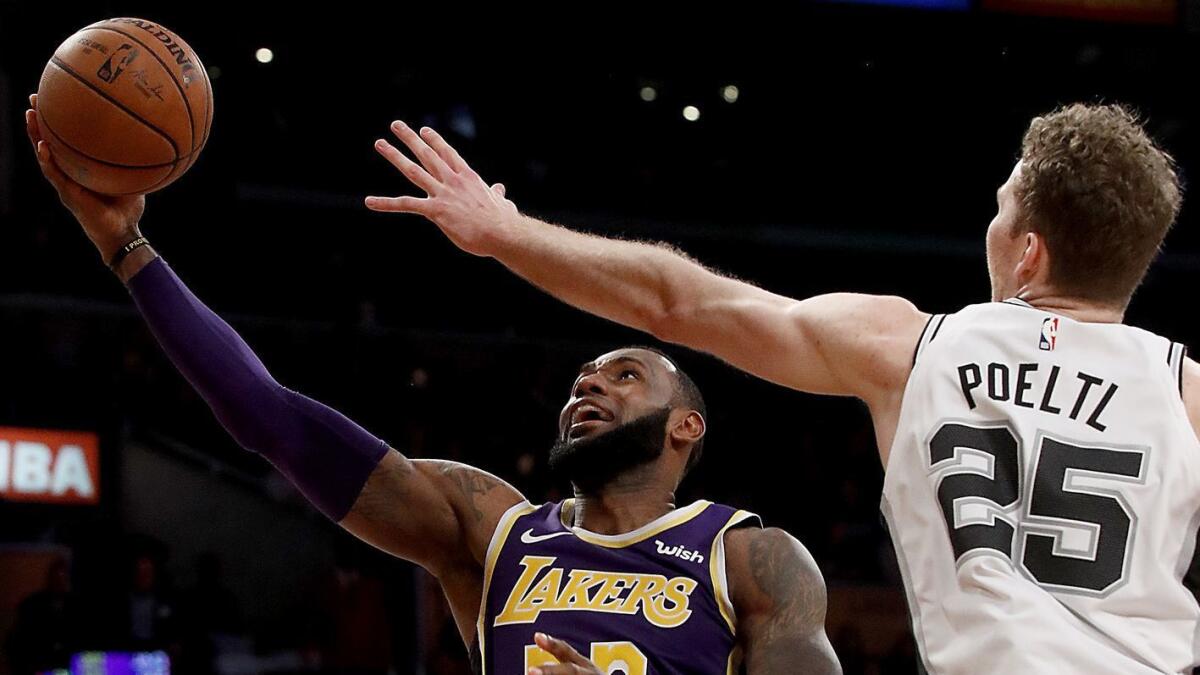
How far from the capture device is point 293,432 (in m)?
3.75

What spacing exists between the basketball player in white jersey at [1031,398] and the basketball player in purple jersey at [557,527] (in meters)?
1.18

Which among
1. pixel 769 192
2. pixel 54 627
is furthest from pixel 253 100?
pixel 54 627

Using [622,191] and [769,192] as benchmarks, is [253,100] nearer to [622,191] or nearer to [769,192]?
[622,191]

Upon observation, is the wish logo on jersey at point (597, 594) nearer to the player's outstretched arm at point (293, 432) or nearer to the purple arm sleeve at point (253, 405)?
the player's outstretched arm at point (293, 432)

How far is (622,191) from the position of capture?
50.4 feet

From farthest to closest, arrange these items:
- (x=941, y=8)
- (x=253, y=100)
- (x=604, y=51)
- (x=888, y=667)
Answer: (x=253, y=100)
(x=604, y=51)
(x=888, y=667)
(x=941, y=8)

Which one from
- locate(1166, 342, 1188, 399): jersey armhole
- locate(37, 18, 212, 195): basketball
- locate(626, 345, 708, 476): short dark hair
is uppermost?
locate(37, 18, 212, 195): basketball

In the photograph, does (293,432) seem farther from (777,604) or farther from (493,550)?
(777,604)

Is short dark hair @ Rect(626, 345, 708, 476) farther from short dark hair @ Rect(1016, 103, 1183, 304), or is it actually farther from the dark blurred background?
the dark blurred background

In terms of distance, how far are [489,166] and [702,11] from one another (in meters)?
5.47

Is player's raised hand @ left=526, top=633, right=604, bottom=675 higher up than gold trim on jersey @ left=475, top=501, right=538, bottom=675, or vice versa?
gold trim on jersey @ left=475, top=501, right=538, bottom=675

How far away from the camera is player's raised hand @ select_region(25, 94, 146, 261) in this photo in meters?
3.66

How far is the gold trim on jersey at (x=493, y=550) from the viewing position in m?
3.63

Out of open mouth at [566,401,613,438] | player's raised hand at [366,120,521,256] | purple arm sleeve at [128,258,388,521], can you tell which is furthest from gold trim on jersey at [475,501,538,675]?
player's raised hand at [366,120,521,256]
